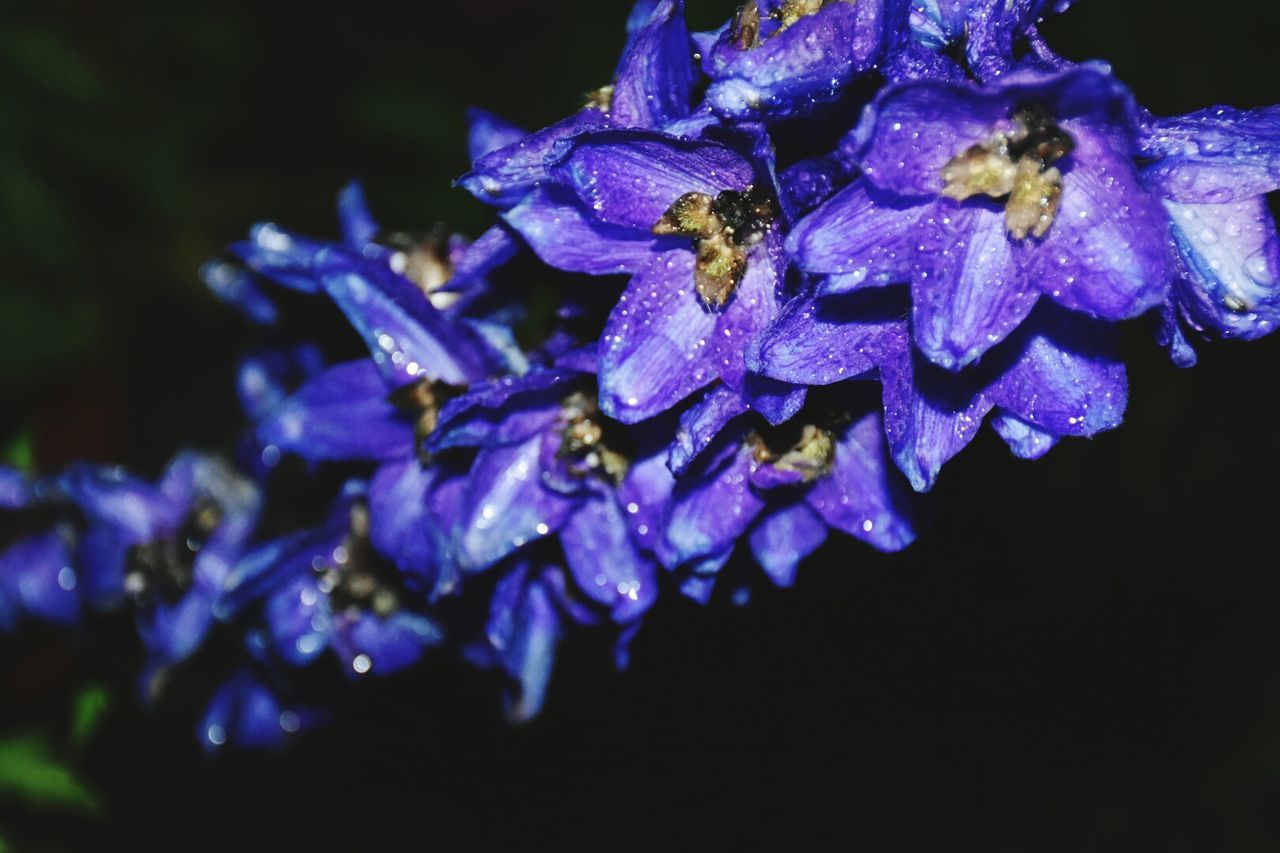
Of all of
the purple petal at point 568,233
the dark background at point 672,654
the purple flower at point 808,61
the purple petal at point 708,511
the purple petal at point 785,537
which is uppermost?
the purple flower at point 808,61

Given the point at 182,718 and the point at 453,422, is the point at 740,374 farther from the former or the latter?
the point at 182,718

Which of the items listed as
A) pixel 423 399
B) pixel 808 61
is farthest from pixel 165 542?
pixel 808 61

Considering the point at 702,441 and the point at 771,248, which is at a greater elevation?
the point at 771,248

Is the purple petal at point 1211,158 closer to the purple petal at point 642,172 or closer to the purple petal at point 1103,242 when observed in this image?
the purple petal at point 1103,242

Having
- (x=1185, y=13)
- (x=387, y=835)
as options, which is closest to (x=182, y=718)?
(x=387, y=835)

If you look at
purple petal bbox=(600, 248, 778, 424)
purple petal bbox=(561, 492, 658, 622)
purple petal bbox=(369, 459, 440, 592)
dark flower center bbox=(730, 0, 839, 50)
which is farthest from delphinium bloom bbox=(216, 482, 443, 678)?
dark flower center bbox=(730, 0, 839, 50)

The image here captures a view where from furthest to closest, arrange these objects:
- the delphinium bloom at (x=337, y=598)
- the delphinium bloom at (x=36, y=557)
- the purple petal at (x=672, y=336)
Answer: the delphinium bloom at (x=36, y=557), the delphinium bloom at (x=337, y=598), the purple petal at (x=672, y=336)

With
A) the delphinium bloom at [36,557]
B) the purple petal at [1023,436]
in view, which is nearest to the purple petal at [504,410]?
the purple petal at [1023,436]
